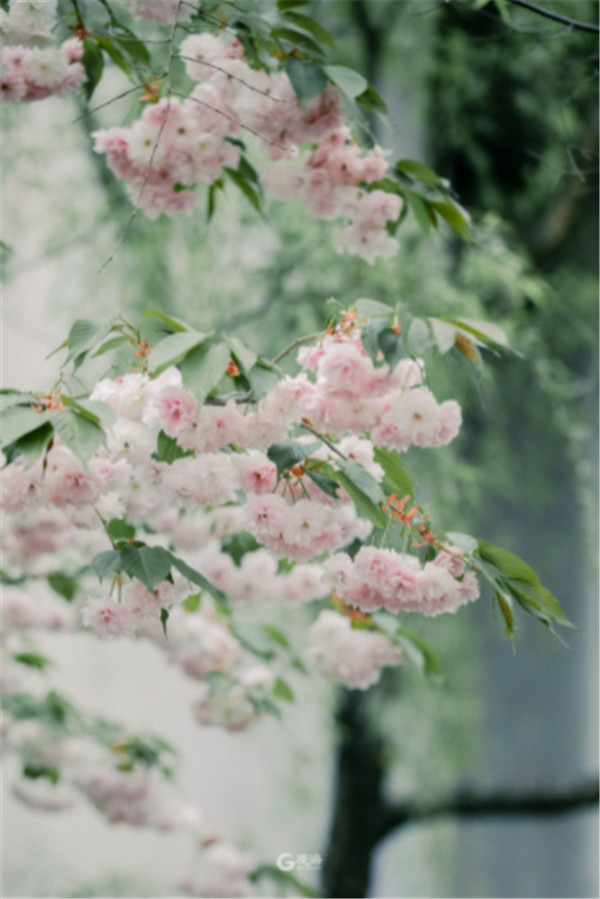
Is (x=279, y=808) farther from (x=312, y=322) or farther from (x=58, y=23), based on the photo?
(x=58, y=23)

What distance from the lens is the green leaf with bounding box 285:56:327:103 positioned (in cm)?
112

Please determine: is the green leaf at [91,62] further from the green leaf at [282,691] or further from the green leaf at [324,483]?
the green leaf at [282,691]

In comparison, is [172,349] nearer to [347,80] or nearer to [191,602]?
[347,80]

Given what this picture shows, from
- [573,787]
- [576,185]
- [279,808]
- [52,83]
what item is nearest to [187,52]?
[52,83]

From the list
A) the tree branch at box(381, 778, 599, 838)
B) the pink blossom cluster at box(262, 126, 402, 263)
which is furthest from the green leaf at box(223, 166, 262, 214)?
the tree branch at box(381, 778, 599, 838)

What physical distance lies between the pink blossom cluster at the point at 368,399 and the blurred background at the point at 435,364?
599 mm

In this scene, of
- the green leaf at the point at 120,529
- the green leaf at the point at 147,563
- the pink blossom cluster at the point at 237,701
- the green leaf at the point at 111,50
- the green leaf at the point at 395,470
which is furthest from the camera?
A: the pink blossom cluster at the point at 237,701

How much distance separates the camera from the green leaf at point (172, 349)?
84 cm

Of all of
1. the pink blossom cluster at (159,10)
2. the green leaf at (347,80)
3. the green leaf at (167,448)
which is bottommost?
the green leaf at (167,448)

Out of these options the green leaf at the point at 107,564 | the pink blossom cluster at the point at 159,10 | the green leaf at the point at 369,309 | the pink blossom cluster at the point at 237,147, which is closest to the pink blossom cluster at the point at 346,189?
the pink blossom cluster at the point at 237,147

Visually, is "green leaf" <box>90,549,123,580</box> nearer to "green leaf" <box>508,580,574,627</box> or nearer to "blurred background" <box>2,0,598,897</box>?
"green leaf" <box>508,580,574,627</box>

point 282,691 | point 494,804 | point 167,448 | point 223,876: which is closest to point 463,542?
point 167,448

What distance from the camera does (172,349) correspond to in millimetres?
850

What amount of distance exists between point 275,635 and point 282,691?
10 cm
